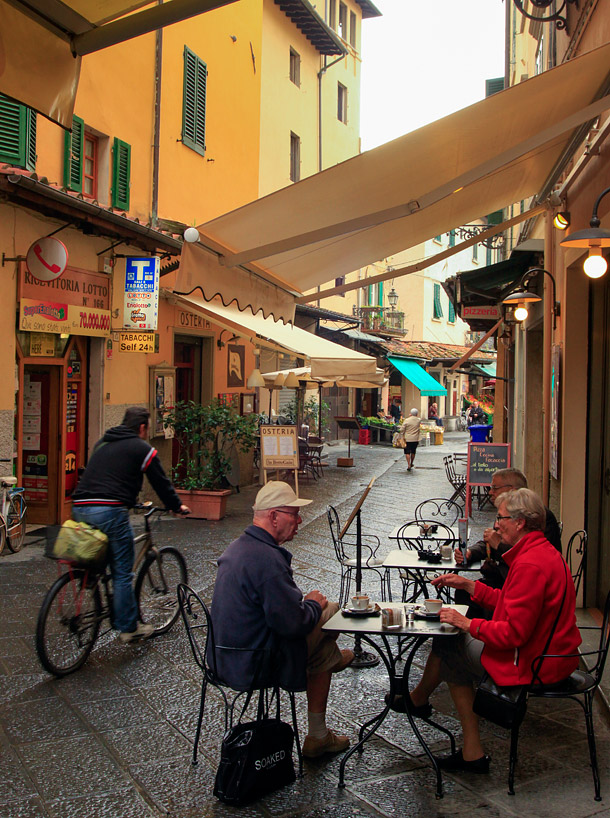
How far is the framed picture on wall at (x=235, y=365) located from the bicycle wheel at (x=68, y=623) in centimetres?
973

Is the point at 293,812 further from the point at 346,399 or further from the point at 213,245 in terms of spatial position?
the point at 346,399

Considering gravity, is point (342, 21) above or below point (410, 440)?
above

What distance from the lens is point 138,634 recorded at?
5.38m

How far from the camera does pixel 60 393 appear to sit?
9.72m

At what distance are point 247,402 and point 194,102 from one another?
5735 millimetres

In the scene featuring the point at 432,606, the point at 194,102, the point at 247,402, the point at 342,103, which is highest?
the point at 342,103

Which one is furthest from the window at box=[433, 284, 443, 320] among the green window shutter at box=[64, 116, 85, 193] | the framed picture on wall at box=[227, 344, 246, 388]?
the green window shutter at box=[64, 116, 85, 193]

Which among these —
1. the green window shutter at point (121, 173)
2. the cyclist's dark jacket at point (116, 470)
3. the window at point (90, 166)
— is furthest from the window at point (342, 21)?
the cyclist's dark jacket at point (116, 470)

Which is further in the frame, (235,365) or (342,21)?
(342,21)

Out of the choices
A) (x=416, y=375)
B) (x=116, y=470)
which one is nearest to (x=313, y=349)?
(x=116, y=470)

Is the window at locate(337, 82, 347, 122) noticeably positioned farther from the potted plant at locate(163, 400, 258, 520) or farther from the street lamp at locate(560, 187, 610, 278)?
the street lamp at locate(560, 187, 610, 278)

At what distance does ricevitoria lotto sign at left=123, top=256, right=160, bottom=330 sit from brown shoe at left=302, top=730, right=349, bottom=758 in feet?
24.3

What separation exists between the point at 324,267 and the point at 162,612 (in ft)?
11.2

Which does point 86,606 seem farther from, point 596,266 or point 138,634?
point 596,266
